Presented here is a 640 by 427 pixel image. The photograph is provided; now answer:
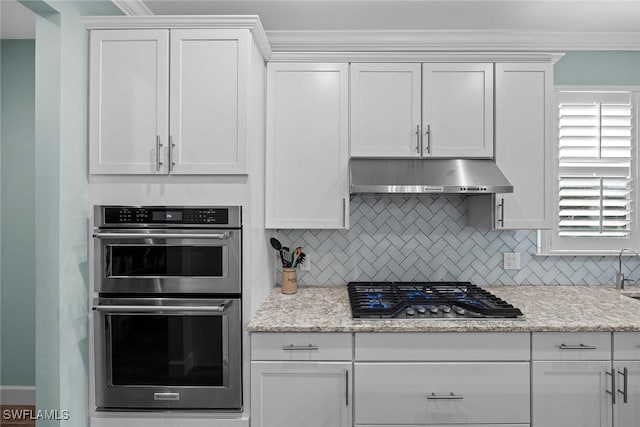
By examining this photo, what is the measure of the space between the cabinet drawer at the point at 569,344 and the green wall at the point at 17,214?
3.30m

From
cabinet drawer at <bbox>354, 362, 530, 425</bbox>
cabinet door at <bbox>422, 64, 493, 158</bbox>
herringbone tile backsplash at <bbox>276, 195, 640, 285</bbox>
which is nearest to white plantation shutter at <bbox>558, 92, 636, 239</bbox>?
herringbone tile backsplash at <bbox>276, 195, 640, 285</bbox>

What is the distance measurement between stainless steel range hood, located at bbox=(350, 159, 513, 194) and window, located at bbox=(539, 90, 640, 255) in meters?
0.76

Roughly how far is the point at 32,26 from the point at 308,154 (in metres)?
2.12

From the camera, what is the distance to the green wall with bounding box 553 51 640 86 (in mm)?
2662

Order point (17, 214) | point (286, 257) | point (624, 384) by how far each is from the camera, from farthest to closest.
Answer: point (17, 214)
point (286, 257)
point (624, 384)

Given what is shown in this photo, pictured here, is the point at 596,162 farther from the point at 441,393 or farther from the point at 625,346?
the point at 441,393

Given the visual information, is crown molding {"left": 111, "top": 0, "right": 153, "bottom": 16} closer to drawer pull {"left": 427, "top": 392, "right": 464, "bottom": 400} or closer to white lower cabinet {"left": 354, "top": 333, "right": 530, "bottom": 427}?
white lower cabinet {"left": 354, "top": 333, "right": 530, "bottom": 427}

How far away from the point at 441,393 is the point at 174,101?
190 cm

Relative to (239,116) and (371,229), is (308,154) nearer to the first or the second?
(239,116)

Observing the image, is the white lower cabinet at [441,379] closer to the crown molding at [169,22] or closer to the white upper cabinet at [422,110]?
the white upper cabinet at [422,110]

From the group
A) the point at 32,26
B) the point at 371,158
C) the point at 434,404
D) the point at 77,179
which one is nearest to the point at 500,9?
the point at 371,158

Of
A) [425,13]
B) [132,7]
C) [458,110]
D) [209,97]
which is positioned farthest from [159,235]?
[425,13]

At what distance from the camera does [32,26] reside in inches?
105

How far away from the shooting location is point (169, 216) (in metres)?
1.89
